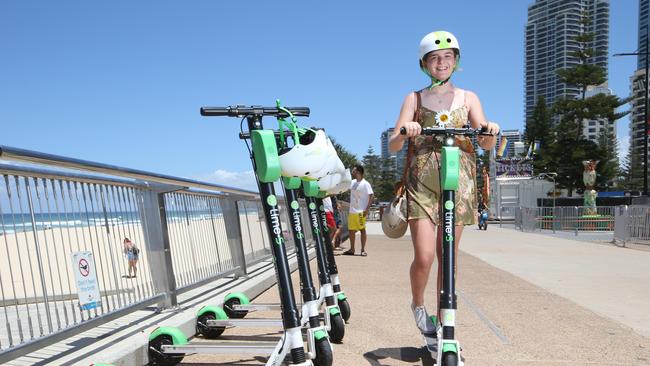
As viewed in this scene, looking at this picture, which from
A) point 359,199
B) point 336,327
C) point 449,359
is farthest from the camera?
point 359,199

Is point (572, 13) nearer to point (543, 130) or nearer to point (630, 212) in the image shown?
point (543, 130)

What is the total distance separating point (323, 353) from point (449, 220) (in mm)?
1119

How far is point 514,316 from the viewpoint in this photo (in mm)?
5664

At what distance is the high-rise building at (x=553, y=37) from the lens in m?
77.1

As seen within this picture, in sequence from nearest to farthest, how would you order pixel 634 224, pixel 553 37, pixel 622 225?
pixel 634 224 → pixel 622 225 → pixel 553 37

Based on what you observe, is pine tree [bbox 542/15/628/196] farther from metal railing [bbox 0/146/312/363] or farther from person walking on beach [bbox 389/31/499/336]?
person walking on beach [bbox 389/31/499/336]

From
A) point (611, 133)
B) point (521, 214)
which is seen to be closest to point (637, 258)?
point (521, 214)

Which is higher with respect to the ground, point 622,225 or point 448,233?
point 448,233

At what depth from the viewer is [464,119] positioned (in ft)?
12.6

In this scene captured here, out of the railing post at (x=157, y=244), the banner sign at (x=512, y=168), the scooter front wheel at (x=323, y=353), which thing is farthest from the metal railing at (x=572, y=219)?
the scooter front wheel at (x=323, y=353)

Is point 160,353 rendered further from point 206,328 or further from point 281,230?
point 281,230

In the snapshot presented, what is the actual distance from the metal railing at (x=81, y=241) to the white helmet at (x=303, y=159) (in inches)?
57.7

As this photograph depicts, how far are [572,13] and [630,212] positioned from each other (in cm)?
6960

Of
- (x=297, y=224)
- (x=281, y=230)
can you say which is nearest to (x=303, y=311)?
(x=297, y=224)
